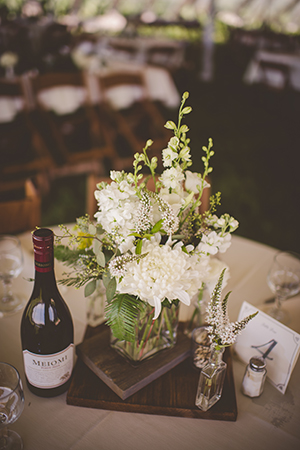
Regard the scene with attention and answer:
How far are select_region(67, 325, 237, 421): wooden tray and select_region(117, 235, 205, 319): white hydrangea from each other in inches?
12.2

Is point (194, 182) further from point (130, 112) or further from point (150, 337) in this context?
point (130, 112)

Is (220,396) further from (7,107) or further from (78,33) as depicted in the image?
(78,33)

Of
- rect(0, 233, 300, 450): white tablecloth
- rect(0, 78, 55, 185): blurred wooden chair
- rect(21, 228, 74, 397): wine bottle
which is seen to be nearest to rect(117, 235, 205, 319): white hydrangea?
rect(21, 228, 74, 397): wine bottle

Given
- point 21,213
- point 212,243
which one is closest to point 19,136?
point 21,213

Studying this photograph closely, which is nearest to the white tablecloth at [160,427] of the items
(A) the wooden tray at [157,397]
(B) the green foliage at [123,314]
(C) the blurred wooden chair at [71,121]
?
(A) the wooden tray at [157,397]

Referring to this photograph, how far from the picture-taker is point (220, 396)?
885 millimetres

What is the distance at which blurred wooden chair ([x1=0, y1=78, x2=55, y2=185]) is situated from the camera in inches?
119

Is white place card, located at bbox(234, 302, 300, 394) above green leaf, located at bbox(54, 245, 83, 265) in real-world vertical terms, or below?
below

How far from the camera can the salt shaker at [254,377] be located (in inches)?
34.1

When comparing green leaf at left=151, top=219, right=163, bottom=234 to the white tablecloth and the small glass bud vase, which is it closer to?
the small glass bud vase

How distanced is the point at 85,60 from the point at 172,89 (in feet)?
5.54

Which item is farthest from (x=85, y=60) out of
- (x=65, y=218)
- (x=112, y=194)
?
(x=112, y=194)

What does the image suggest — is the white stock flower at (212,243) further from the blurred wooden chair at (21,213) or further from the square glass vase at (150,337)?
the blurred wooden chair at (21,213)

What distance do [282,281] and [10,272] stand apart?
89 cm
